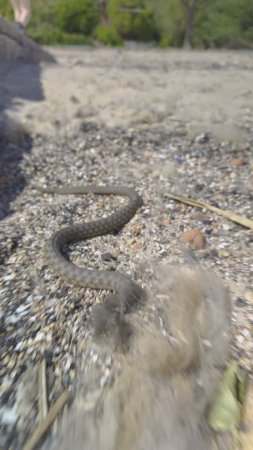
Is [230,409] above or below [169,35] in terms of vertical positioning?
below

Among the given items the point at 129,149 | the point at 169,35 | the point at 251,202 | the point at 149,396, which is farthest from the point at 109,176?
the point at 169,35

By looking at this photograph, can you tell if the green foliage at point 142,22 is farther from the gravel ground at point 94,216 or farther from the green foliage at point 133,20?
the gravel ground at point 94,216

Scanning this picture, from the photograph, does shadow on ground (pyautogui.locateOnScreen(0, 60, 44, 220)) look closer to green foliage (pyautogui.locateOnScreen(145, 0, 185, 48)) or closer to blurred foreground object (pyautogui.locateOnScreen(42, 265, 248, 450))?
blurred foreground object (pyautogui.locateOnScreen(42, 265, 248, 450))

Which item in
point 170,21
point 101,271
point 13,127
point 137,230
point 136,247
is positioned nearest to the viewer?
point 101,271

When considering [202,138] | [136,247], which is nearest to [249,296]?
[136,247]

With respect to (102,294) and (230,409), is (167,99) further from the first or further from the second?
(230,409)

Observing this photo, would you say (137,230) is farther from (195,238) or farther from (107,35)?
(107,35)

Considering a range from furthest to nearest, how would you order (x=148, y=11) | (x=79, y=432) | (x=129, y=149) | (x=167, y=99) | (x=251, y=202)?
1. (x=148, y=11)
2. (x=167, y=99)
3. (x=129, y=149)
4. (x=251, y=202)
5. (x=79, y=432)

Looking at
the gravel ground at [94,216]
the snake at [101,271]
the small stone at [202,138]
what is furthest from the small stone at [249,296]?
the small stone at [202,138]
